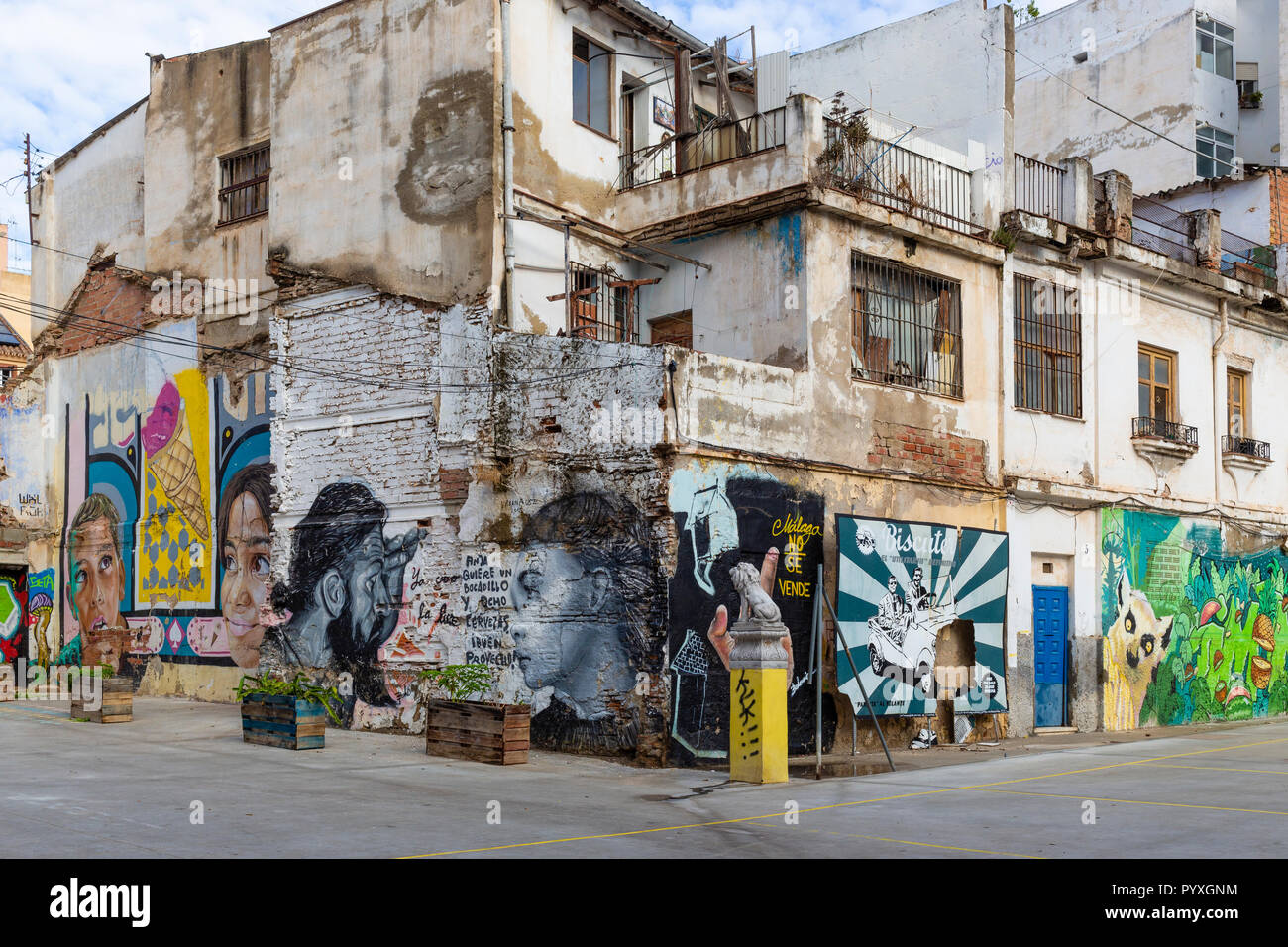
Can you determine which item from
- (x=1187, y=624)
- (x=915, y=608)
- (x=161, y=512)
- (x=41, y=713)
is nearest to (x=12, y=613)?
(x=161, y=512)

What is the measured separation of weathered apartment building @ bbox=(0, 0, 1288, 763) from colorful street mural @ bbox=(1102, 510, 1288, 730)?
0.27ft

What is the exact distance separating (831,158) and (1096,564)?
25.7 ft

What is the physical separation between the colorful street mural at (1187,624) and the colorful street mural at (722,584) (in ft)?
22.1

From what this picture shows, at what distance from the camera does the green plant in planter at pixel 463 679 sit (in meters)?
14.7

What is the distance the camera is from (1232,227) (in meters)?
24.2

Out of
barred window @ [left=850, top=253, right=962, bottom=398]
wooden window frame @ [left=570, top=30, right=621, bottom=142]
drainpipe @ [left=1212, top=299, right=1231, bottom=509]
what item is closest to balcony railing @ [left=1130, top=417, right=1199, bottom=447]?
drainpipe @ [left=1212, top=299, right=1231, bottom=509]

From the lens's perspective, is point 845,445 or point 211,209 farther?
point 211,209

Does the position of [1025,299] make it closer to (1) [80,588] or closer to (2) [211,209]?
(2) [211,209]

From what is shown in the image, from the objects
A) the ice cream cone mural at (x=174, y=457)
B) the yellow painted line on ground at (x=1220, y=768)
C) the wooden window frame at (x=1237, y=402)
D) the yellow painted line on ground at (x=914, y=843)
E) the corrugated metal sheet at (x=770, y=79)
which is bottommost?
the yellow painted line on ground at (x=1220, y=768)

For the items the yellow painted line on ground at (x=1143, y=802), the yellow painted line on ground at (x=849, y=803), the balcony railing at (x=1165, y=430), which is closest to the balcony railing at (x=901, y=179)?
the balcony railing at (x=1165, y=430)

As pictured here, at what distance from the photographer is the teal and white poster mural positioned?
1576cm

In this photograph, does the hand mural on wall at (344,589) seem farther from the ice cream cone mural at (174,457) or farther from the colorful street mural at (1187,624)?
the colorful street mural at (1187,624)

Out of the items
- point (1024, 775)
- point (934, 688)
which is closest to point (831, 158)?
point (934, 688)

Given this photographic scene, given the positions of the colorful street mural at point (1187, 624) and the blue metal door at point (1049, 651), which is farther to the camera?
the colorful street mural at point (1187, 624)
